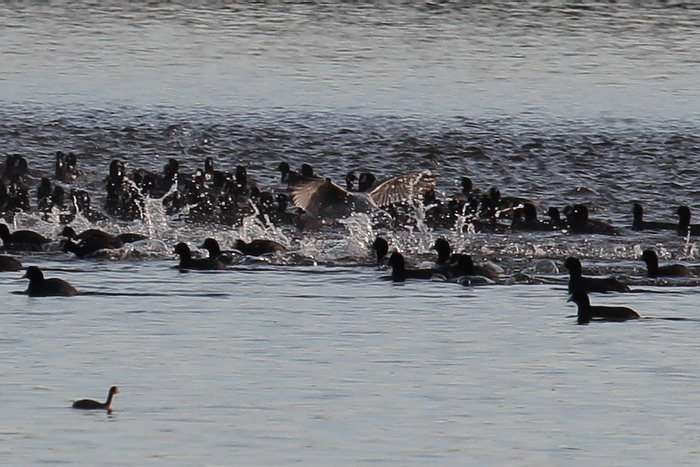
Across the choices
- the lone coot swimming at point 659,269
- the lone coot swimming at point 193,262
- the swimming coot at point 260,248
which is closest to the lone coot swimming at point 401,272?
the swimming coot at point 260,248

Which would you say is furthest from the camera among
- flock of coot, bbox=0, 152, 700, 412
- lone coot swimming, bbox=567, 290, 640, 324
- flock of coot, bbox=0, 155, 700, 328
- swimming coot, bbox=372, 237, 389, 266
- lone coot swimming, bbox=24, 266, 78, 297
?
swimming coot, bbox=372, 237, 389, 266

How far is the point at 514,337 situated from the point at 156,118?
724 inches

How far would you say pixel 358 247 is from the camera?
78.6ft

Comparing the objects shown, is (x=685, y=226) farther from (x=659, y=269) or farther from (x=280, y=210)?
(x=280, y=210)

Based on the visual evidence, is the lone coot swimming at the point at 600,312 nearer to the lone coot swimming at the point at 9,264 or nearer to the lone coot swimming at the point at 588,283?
the lone coot swimming at the point at 588,283

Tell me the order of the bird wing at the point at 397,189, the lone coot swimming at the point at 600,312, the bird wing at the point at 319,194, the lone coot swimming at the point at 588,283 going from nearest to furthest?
the lone coot swimming at the point at 600,312, the lone coot swimming at the point at 588,283, the bird wing at the point at 319,194, the bird wing at the point at 397,189

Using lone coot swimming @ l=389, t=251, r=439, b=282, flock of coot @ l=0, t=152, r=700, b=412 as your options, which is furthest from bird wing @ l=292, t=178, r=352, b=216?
lone coot swimming @ l=389, t=251, r=439, b=282

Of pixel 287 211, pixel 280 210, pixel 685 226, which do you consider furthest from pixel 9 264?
pixel 685 226

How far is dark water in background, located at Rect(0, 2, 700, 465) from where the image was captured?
14180mm

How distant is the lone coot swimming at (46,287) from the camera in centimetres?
1992

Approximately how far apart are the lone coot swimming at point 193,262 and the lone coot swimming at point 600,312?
16.0ft

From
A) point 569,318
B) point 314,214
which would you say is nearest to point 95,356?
point 569,318

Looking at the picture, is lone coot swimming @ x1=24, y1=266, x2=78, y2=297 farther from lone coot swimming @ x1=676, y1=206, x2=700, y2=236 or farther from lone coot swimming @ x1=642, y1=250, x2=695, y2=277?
lone coot swimming @ x1=676, y1=206, x2=700, y2=236

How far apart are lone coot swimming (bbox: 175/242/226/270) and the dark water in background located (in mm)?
183
